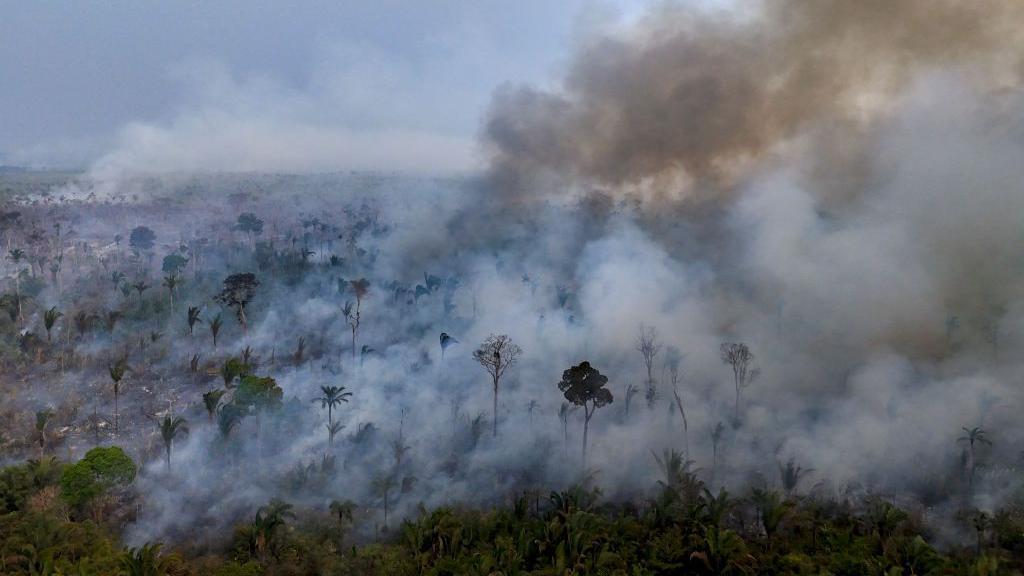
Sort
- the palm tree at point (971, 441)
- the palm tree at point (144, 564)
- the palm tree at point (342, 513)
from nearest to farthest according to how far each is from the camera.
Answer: the palm tree at point (144, 564), the palm tree at point (342, 513), the palm tree at point (971, 441)

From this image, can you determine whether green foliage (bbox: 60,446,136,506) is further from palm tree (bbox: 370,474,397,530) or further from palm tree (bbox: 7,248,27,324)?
palm tree (bbox: 7,248,27,324)

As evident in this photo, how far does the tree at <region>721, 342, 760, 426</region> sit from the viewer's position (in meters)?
49.3

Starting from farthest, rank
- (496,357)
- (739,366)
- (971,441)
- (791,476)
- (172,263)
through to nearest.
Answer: (172,263) → (739,366) → (496,357) → (791,476) → (971,441)

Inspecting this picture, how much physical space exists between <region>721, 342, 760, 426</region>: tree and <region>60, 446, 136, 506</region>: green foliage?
42.6 meters

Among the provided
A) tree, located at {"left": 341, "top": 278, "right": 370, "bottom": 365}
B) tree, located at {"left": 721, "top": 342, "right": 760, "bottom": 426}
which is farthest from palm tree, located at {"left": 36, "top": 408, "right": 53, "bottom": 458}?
tree, located at {"left": 721, "top": 342, "right": 760, "bottom": 426}

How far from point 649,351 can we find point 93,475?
41710 millimetres

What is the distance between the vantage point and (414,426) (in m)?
50.7

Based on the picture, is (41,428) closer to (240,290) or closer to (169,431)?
(169,431)

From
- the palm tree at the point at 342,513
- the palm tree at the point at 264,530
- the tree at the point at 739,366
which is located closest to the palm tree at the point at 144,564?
the palm tree at the point at 264,530

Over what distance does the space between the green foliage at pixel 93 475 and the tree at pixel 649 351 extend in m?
38.1

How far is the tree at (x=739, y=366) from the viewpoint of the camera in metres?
49.3

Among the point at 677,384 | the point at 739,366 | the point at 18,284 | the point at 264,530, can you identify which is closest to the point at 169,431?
the point at 264,530

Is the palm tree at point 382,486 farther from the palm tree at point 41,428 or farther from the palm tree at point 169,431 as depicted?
the palm tree at point 41,428

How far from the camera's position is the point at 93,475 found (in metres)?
37.5
